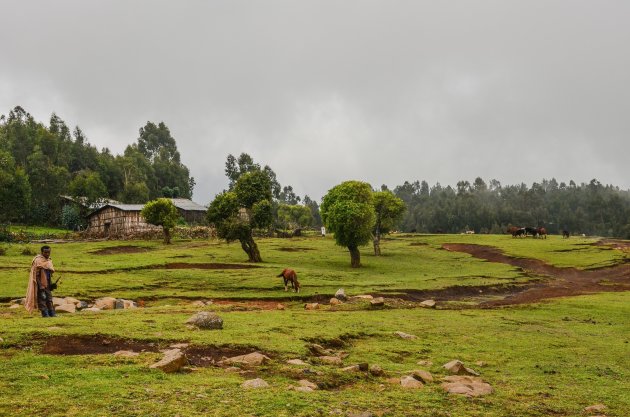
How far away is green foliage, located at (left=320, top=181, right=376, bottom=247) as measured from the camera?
50875 mm

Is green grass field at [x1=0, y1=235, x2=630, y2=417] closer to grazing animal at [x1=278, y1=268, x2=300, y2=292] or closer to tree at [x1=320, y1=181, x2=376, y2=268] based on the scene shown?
grazing animal at [x1=278, y1=268, x2=300, y2=292]

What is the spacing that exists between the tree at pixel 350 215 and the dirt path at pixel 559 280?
16.3m

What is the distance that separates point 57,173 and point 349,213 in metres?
90.9

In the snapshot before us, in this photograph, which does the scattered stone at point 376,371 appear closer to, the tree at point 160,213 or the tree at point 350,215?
the tree at point 350,215

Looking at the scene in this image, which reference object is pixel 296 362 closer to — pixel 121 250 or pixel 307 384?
pixel 307 384

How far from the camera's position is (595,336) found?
21297mm

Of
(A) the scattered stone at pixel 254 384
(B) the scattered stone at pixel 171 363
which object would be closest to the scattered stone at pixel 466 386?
(A) the scattered stone at pixel 254 384

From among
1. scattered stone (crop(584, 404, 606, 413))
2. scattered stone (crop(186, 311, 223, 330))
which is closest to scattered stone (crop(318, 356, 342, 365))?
scattered stone (crop(186, 311, 223, 330))

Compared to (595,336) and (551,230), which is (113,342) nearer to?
(595,336)

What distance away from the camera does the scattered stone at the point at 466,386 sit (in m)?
11.6

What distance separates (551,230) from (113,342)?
626 feet

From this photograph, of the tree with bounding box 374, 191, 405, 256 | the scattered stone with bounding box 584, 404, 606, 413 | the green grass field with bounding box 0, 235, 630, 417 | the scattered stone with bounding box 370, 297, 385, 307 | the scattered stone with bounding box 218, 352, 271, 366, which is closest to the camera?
the green grass field with bounding box 0, 235, 630, 417

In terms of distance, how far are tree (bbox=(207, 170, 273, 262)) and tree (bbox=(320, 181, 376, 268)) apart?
650 centimetres

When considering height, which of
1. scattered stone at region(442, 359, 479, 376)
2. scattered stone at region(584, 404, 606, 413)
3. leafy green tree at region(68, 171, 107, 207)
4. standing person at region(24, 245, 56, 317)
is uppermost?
leafy green tree at region(68, 171, 107, 207)
